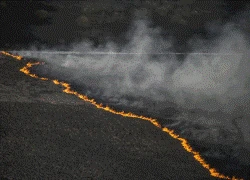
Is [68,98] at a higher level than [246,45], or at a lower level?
lower

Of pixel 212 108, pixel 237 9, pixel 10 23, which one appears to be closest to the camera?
pixel 212 108

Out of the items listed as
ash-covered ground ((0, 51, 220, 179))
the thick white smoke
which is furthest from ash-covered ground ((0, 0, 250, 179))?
ash-covered ground ((0, 51, 220, 179))

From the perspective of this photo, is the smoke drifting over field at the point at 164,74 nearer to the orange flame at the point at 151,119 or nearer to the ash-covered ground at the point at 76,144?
the orange flame at the point at 151,119

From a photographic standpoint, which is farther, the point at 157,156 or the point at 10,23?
the point at 10,23

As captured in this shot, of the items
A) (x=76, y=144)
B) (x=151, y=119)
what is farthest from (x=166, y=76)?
(x=76, y=144)

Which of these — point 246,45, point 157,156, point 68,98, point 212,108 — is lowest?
point 157,156

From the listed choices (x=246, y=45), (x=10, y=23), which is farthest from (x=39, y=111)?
(x=246, y=45)

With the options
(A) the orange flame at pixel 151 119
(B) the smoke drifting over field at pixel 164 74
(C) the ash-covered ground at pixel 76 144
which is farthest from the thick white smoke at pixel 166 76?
(C) the ash-covered ground at pixel 76 144

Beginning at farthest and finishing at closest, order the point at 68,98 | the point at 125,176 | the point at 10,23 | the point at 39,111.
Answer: the point at 10,23, the point at 68,98, the point at 39,111, the point at 125,176

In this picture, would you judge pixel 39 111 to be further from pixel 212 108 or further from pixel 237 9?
pixel 237 9
